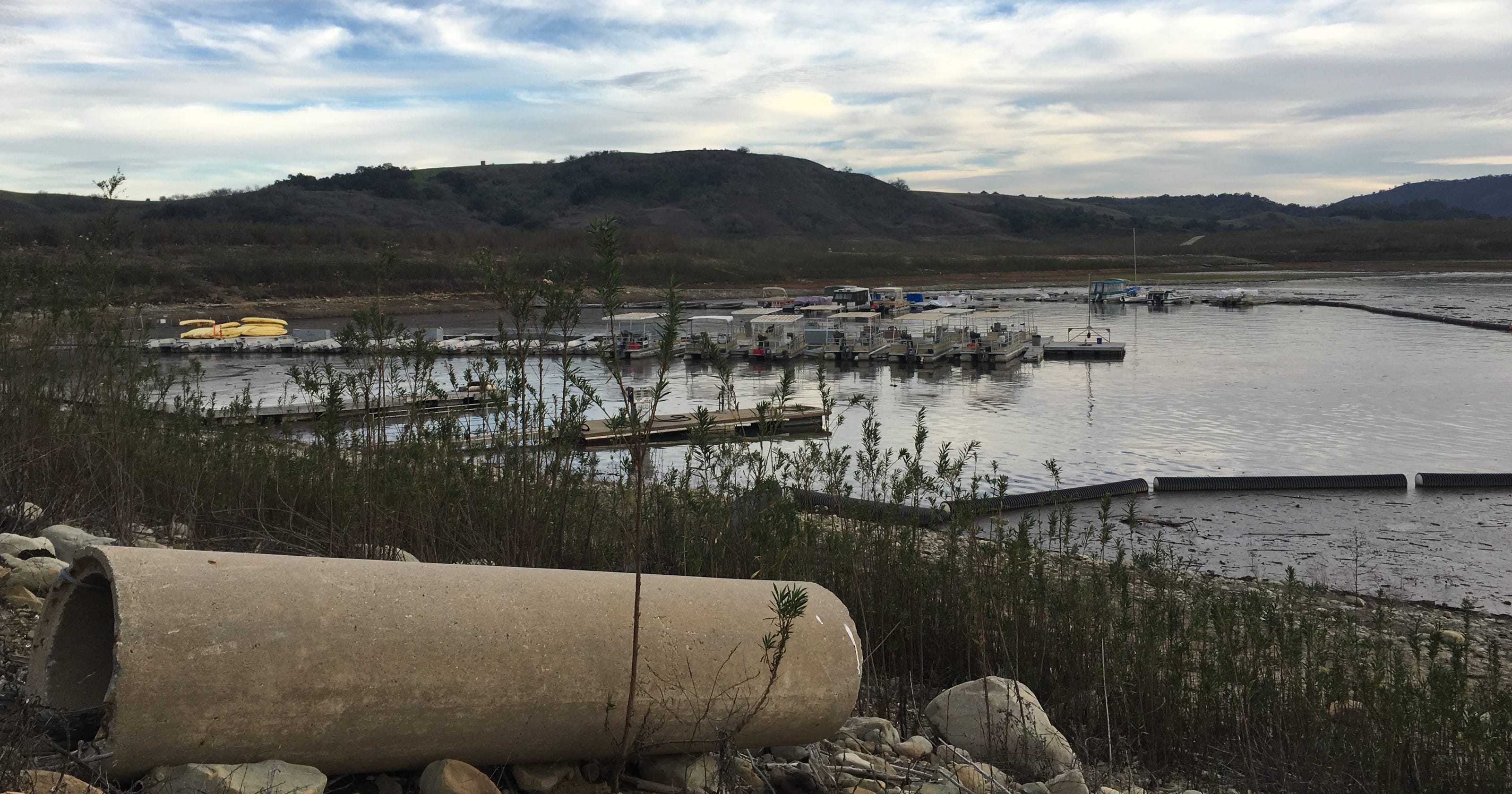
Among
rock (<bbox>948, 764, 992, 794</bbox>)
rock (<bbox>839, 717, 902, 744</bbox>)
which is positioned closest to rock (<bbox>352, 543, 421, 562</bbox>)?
rock (<bbox>839, 717, 902, 744</bbox>)

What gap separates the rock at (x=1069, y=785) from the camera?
5.37 meters

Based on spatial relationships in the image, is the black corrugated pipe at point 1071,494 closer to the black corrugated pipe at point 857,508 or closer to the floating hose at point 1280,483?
the floating hose at point 1280,483

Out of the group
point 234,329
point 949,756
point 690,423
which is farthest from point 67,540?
point 234,329

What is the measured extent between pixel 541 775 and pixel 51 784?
68.3 inches

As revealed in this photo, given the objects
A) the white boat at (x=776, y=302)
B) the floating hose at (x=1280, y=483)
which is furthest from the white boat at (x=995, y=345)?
the floating hose at (x=1280, y=483)

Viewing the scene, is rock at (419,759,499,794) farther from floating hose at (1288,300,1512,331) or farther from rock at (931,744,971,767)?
floating hose at (1288,300,1512,331)

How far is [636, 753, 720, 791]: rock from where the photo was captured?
4820 mm

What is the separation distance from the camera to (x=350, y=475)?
9180mm

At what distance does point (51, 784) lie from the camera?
3.77 metres

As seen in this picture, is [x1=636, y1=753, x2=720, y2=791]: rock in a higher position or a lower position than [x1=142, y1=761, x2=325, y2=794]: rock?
lower

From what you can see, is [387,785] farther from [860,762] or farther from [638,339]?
[638,339]

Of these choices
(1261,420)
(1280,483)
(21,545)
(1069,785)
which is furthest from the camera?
(1261,420)

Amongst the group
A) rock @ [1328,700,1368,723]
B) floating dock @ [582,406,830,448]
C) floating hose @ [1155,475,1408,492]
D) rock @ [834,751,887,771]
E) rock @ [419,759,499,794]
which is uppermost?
rock @ [419,759,499,794]

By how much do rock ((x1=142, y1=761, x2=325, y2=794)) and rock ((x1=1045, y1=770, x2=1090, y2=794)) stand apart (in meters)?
3.30
